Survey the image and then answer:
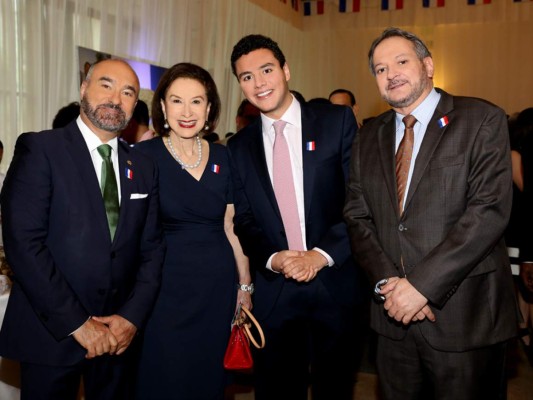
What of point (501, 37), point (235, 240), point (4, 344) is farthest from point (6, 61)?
point (501, 37)

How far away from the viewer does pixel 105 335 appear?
2.14 meters

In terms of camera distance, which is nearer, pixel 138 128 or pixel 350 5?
pixel 138 128

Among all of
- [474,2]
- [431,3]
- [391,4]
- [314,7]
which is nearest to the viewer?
[474,2]

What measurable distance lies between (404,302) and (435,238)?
0.89 ft

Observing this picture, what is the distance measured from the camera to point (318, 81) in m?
11.7

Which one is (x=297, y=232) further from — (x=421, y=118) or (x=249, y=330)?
(x=421, y=118)

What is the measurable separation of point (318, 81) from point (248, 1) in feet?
9.29

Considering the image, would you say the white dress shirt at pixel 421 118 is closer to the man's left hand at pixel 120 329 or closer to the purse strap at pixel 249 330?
the purse strap at pixel 249 330

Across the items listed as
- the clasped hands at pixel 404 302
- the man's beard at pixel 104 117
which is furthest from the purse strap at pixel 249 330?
the man's beard at pixel 104 117

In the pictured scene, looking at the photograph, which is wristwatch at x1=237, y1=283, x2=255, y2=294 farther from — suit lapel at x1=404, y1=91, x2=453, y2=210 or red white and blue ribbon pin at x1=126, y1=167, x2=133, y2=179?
suit lapel at x1=404, y1=91, x2=453, y2=210

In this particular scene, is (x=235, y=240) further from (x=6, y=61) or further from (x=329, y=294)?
(x=6, y=61)

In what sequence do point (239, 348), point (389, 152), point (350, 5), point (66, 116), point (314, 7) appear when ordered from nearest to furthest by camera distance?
point (389, 152), point (239, 348), point (66, 116), point (350, 5), point (314, 7)

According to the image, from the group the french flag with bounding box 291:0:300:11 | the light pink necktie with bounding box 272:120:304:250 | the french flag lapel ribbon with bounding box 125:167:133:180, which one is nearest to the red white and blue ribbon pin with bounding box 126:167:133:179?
the french flag lapel ribbon with bounding box 125:167:133:180

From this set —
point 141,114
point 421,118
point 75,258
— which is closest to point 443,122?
point 421,118
